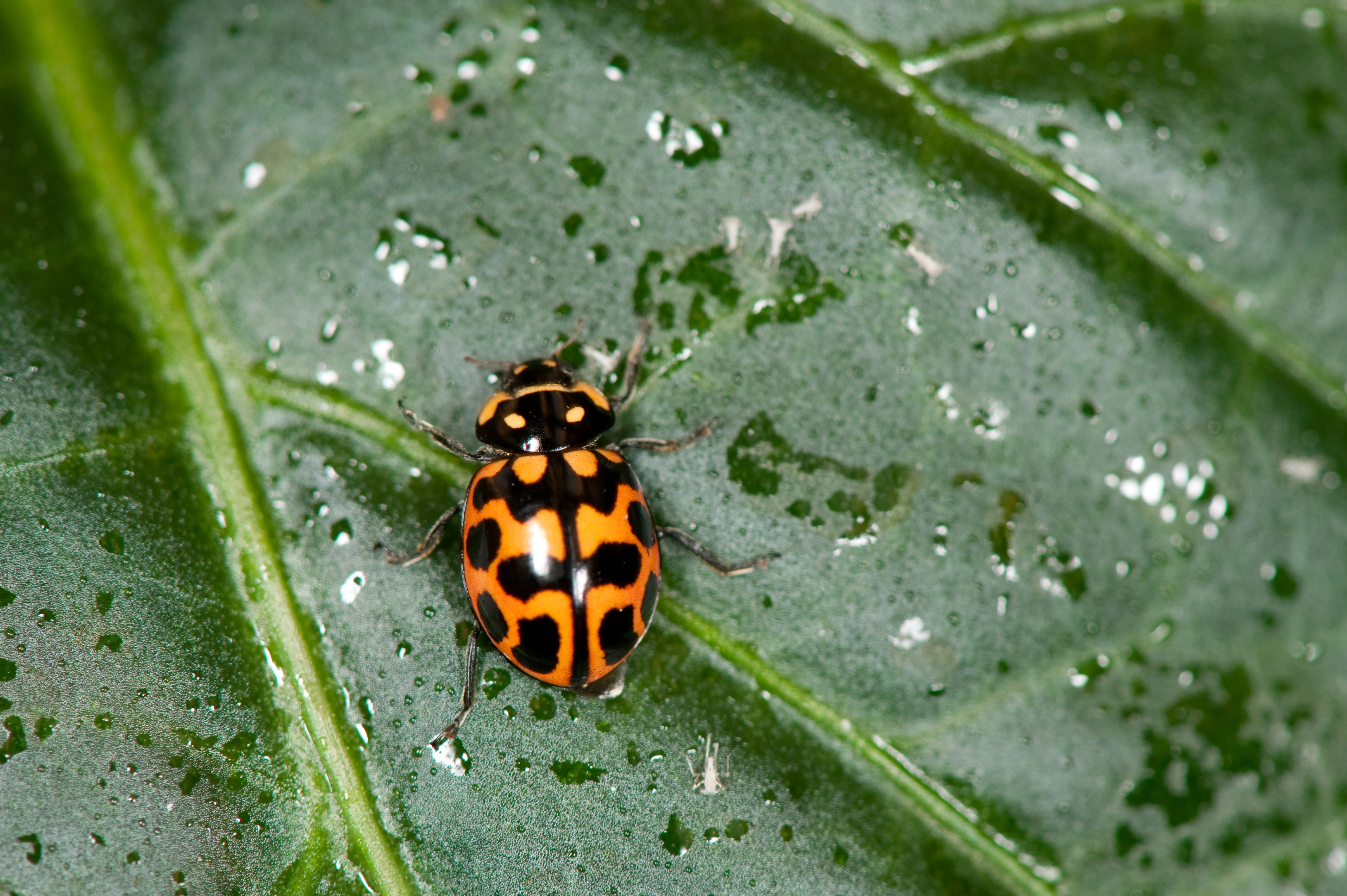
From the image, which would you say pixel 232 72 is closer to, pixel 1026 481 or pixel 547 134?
pixel 547 134

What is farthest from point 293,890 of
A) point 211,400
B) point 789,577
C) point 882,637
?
point 882,637

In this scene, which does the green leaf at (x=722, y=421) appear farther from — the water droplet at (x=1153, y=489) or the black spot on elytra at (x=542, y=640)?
the black spot on elytra at (x=542, y=640)

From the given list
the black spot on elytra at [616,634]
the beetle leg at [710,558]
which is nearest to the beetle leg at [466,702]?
the black spot on elytra at [616,634]

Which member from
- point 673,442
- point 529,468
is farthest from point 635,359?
point 529,468

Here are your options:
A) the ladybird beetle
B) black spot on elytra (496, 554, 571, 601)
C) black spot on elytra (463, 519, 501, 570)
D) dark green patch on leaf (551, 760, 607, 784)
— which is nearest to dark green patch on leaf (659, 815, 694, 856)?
dark green patch on leaf (551, 760, 607, 784)

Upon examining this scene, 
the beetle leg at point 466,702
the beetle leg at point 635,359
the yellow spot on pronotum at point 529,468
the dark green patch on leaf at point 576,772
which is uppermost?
the beetle leg at point 635,359
